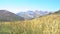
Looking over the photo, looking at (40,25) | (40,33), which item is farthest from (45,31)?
(40,25)

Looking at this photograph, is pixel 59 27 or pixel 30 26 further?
pixel 30 26

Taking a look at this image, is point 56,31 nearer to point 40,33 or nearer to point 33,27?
point 40,33

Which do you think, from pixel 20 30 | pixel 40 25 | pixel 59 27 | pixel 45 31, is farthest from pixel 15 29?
pixel 59 27

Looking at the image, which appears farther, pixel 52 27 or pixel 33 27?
pixel 33 27

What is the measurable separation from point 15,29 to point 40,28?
963mm

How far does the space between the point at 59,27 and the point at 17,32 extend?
1563 millimetres

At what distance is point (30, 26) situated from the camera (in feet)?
23.4

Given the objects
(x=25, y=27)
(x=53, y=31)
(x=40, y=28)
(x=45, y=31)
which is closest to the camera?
(x=53, y=31)

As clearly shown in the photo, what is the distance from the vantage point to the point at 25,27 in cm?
720

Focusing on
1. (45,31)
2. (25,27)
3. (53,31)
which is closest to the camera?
(53,31)

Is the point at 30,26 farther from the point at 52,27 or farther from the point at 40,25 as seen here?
the point at 52,27

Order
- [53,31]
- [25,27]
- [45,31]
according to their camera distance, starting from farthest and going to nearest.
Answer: [25,27] < [45,31] < [53,31]

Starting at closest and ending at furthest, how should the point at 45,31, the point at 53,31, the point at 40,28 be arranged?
the point at 53,31 < the point at 45,31 < the point at 40,28

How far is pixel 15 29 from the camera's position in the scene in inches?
281
